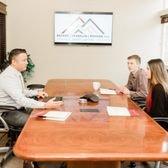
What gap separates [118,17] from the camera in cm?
582

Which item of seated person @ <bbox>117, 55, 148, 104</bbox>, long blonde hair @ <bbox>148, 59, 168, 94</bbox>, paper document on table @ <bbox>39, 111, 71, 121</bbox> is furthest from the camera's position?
seated person @ <bbox>117, 55, 148, 104</bbox>

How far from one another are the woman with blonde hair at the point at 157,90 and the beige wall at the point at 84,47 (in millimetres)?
2914

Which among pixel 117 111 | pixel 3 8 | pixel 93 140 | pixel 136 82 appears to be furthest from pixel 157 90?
pixel 3 8

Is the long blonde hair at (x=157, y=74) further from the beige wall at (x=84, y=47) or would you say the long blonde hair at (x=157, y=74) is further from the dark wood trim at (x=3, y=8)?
the dark wood trim at (x=3, y=8)

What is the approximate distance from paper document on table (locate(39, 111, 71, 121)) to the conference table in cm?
5

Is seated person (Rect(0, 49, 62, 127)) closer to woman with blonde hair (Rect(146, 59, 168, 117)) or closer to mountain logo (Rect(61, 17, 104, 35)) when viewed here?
woman with blonde hair (Rect(146, 59, 168, 117))

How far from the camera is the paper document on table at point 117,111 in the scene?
241 cm

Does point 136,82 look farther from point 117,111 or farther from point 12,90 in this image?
point 12,90

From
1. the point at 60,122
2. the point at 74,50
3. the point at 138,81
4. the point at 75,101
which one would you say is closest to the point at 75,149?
the point at 60,122

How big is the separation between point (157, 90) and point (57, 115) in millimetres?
1110

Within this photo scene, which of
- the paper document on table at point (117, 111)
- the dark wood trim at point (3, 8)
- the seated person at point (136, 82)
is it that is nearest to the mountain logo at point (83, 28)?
the dark wood trim at point (3, 8)

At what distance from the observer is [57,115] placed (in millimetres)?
2277

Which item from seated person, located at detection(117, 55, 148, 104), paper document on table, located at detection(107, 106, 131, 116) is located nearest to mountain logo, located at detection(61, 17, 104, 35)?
seated person, located at detection(117, 55, 148, 104)

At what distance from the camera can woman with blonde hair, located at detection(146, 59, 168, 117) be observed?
2.84m
